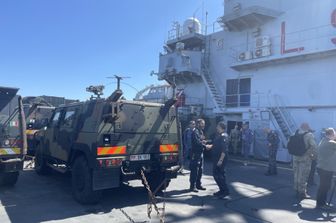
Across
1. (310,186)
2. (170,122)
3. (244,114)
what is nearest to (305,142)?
(310,186)

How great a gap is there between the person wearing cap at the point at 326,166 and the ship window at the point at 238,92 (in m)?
12.1

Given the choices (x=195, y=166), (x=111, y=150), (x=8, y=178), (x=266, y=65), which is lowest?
(x=8, y=178)

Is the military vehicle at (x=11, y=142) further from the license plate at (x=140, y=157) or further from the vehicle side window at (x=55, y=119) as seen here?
the license plate at (x=140, y=157)

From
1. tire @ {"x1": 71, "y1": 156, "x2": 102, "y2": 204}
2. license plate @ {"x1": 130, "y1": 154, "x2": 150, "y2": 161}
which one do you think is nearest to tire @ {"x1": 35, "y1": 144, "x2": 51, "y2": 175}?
tire @ {"x1": 71, "y1": 156, "x2": 102, "y2": 204}

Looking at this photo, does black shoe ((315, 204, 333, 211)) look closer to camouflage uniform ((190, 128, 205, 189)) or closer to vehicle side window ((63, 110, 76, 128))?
camouflage uniform ((190, 128, 205, 189))

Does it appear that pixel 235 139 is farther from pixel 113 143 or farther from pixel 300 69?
pixel 113 143

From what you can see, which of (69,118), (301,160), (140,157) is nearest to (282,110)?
(301,160)

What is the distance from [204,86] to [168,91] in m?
5.10

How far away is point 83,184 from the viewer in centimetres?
655

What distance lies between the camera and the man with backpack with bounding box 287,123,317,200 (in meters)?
7.55

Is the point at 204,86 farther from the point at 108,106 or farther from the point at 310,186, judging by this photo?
the point at 108,106

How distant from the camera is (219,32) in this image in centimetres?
2083

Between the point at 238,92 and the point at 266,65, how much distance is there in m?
2.60

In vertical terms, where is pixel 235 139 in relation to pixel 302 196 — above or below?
above
